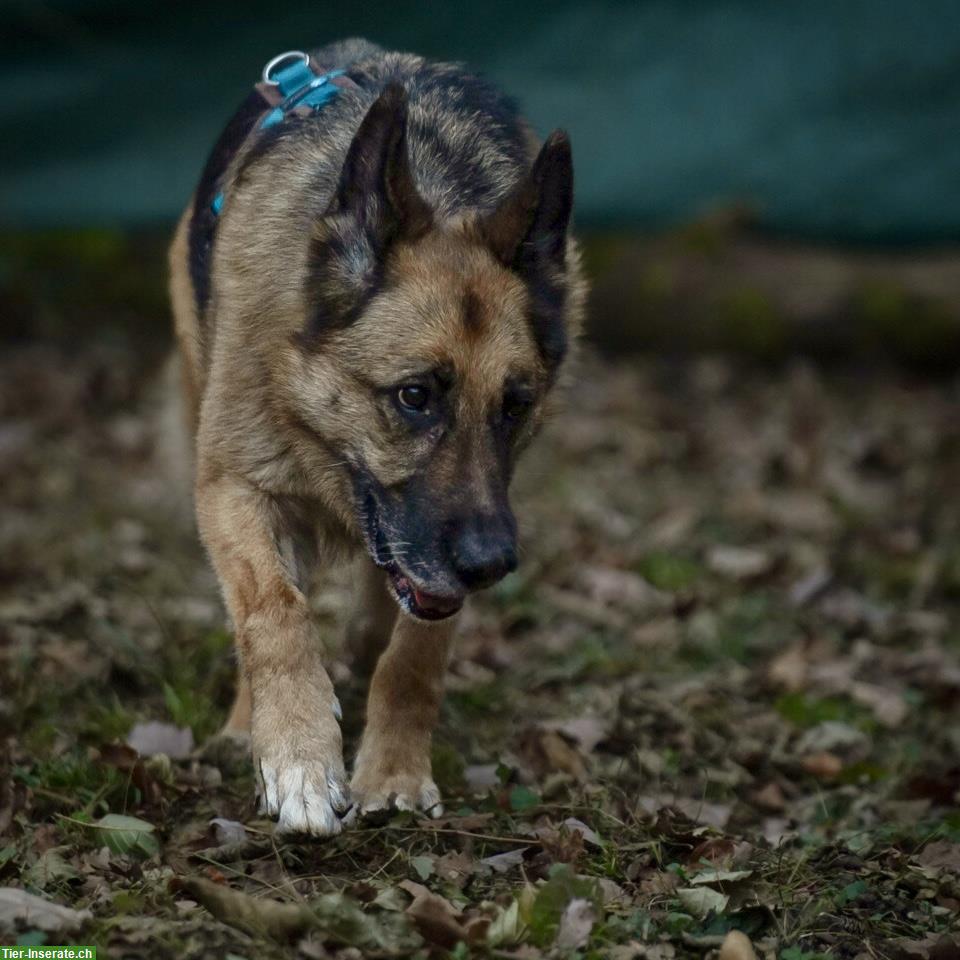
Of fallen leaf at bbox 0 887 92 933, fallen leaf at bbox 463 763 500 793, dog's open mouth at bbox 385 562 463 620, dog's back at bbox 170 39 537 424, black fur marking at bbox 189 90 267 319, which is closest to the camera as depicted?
fallen leaf at bbox 0 887 92 933

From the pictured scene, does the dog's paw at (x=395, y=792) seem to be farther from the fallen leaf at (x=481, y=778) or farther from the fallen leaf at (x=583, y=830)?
the fallen leaf at (x=583, y=830)

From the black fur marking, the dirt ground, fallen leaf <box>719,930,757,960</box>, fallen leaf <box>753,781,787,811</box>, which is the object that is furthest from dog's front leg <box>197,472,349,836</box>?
fallen leaf <box>753,781,787,811</box>

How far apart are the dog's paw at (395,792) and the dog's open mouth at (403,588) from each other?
18.0 inches

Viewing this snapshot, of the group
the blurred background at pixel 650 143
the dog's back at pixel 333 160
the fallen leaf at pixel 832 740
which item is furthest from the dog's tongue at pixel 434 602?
the blurred background at pixel 650 143

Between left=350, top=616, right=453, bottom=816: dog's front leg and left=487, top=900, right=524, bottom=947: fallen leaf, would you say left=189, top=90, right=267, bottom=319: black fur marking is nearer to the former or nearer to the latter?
left=350, top=616, right=453, bottom=816: dog's front leg

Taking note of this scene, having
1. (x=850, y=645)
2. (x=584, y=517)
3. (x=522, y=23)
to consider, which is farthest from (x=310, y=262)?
(x=522, y=23)

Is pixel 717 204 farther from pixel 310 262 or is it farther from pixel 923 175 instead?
pixel 310 262

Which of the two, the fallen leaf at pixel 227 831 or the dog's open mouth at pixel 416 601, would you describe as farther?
the dog's open mouth at pixel 416 601

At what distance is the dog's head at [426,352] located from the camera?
12.1 ft

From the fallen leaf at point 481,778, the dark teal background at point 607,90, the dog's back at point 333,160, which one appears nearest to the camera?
the fallen leaf at point 481,778

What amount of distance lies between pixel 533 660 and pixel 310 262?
2.03m

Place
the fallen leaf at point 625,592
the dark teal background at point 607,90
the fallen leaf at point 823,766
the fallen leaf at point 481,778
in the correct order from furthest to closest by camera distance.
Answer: the dark teal background at point 607,90, the fallen leaf at point 625,592, the fallen leaf at point 823,766, the fallen leaf at point 481,778

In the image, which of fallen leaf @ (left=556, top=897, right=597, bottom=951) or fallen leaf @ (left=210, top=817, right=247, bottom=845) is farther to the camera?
fallen leaf @ (left=210, top=817, right=247, bottom=845)

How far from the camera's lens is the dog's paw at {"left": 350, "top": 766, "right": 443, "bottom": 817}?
12.3 ft
